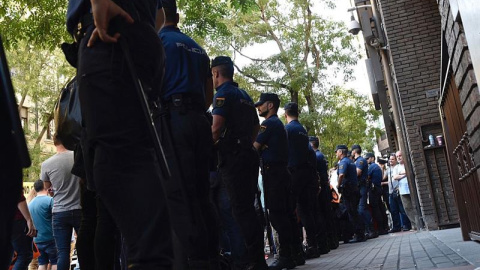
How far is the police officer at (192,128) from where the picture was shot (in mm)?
4191

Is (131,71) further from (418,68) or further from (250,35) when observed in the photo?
(250,35)

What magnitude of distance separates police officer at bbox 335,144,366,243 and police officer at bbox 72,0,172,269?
1170cm

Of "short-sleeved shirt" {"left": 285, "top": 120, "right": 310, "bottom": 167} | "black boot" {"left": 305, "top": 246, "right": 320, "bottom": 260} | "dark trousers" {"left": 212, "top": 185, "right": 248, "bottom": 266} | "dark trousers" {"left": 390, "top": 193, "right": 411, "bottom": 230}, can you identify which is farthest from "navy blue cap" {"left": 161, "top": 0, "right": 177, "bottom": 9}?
"dark trousers" {"left": 390, "top": 193, "right": 411, "bottom": 230}

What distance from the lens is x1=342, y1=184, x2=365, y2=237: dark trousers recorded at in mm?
14570

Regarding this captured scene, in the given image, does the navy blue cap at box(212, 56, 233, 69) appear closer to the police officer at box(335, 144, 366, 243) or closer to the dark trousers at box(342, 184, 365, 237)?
the police officer at box(335, 144, 366, 243)

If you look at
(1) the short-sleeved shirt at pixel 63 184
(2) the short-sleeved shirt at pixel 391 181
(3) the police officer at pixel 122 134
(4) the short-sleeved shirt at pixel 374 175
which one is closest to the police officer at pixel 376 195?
(4) the short-sleeved shirt at pixel 374 175

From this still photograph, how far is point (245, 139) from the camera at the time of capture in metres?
6.46

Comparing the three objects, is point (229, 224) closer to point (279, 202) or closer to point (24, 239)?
point (279, 202)

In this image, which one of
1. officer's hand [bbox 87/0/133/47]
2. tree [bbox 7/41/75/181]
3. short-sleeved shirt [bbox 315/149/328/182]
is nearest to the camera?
officer's hand [bbox 87/0/133/47]

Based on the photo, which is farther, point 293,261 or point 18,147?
point 293,261

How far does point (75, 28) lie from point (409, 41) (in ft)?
41.9

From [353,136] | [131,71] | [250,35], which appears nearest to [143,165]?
[131,71]

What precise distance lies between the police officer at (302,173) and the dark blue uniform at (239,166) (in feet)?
10.8

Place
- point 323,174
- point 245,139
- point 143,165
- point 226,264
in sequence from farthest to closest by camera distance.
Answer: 1. point 323,174
2. point 245,139
3. point 226,264
4. point 143,165
